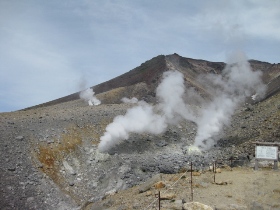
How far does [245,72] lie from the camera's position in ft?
244

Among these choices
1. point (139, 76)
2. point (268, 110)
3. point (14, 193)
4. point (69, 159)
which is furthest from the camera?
point (139, 76)

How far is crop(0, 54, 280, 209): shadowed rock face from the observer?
20516 millimetres

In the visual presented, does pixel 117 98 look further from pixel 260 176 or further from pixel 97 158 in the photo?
pixel 260 176

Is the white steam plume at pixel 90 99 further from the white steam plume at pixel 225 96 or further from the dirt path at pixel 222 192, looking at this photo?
the dirt path at pixel 222 192

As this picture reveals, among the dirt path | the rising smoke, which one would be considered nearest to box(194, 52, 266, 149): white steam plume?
the rising smoke

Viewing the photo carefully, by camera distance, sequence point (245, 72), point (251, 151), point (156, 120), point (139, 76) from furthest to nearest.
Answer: point (245, 72) < point (139, 76) < point (156, 120) < point (251, 151)

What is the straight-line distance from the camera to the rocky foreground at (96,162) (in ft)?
53.6

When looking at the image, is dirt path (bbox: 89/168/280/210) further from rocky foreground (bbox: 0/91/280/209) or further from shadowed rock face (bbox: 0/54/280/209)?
shadowed rock face (bbox: 0/54/280/209)

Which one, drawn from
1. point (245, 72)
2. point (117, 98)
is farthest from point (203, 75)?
point (117, 98)

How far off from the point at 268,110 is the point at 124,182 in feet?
76.8

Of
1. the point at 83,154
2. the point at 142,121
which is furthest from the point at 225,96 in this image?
the point at 83,154

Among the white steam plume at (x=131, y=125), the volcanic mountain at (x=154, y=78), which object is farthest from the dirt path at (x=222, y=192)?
the volcanic mountain at (x=154, y=78)

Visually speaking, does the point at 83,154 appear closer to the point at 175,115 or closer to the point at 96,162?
the point at 96,162

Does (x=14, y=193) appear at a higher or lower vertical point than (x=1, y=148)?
lower
